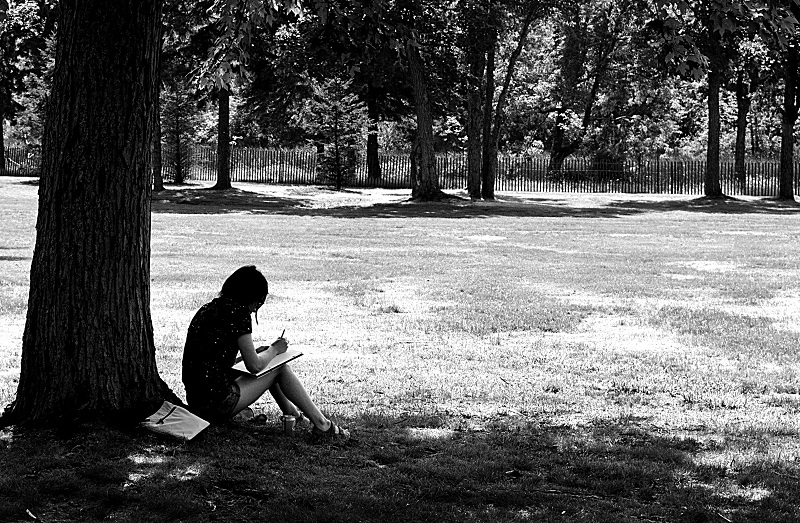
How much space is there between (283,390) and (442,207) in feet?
95.9

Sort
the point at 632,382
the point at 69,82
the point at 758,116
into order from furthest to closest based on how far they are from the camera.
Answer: the point at 758,116, the point at 632,382, the point at 69,82

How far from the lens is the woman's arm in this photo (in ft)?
20.7

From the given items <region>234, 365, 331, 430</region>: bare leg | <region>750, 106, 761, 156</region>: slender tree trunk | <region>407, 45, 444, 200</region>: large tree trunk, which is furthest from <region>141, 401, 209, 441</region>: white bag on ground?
<region>750, 106, 761, 156</region>: slender tree trunk

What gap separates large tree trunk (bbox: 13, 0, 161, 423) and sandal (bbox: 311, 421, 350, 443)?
1.12 meters

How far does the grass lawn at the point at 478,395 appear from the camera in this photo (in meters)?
5.24

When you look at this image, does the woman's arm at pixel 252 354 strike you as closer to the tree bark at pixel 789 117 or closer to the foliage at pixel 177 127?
the tree bark at pixel 789 117

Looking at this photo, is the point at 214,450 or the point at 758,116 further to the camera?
the point at 758,116

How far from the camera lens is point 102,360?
236 inches

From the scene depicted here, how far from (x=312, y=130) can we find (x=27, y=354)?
42.0 m

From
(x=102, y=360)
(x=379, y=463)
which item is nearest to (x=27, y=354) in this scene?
(x=102, y=360)

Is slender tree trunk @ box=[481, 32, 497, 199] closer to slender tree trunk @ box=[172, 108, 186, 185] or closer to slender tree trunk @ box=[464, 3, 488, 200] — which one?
slender tree trunk @ box=[464, 3, 488, 200]

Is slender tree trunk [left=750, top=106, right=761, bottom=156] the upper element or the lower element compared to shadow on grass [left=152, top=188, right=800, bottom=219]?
upper

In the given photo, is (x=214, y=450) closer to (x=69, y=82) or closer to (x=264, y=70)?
(x=69, y=82)

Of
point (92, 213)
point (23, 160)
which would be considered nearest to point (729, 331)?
point (92, 213)
